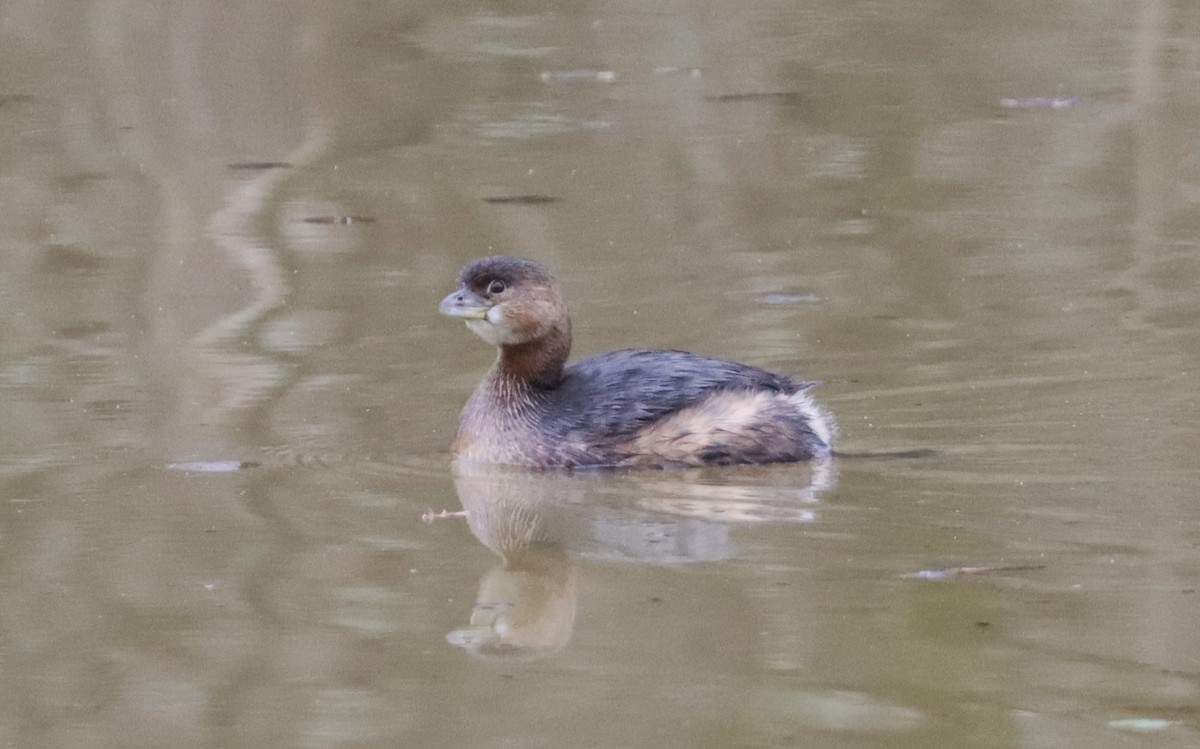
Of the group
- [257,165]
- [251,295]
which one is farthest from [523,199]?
[251,295]

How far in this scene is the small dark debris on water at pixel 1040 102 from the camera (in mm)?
13438

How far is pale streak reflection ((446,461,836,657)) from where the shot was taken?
582 centimetres

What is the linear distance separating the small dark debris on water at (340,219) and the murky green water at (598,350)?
0.03 m

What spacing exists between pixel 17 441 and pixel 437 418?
1487 mm

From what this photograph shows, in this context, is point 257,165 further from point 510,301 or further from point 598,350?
point 510,301

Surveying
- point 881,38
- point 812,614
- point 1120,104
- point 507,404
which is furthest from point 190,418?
point 881,38

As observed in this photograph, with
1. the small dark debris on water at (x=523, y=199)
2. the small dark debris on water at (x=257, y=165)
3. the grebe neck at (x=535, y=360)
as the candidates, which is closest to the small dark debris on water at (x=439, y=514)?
the grebe neck at (x=535, y=360)

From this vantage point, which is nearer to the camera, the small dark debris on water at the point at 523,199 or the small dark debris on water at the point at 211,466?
the small dark debris on water at the point at 211,466

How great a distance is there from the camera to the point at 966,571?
6000mm

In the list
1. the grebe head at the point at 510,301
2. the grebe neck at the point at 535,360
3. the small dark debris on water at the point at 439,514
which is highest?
the grebe head at the point at 510,301

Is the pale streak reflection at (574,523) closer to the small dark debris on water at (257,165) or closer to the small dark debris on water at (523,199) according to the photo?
the small dark debris on water at (523,199)

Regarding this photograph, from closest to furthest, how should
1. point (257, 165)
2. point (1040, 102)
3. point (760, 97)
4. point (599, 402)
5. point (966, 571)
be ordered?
point (966, 571) < point (599, 402) < point (257, 165) < point (1040, 102) < point (760, 97)

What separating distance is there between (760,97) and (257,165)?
10.6 feet

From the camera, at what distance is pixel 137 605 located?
598 cm
